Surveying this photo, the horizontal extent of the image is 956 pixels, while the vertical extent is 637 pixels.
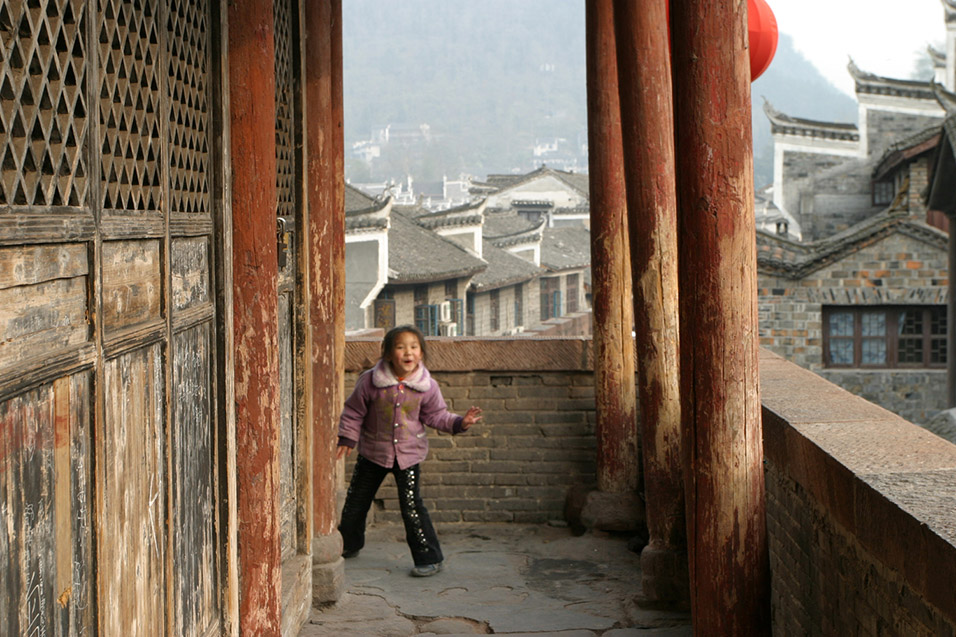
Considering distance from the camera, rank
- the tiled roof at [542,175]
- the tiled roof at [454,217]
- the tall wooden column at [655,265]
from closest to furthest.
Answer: the tall wooden column at [655,265]
the tiled roof at [454,217]
the tiled roof at [542,175]

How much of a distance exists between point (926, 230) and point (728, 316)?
20388mm

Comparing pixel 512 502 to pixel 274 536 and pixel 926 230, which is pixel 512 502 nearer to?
pixel 274 536

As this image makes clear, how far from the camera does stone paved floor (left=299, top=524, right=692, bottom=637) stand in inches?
202

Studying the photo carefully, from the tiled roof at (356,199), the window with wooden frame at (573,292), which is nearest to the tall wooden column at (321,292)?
the tiled roof at (356,199)

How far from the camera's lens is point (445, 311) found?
30141 millimetres

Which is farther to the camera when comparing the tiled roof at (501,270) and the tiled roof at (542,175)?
the tiled roof at (542,175)

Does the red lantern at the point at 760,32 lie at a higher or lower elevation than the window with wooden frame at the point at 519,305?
higher

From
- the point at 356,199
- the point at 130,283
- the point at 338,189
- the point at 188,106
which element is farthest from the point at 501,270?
the point at 130,283

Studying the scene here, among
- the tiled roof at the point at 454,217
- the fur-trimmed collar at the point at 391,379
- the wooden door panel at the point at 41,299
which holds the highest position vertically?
the tiled roof at the point at 454,217

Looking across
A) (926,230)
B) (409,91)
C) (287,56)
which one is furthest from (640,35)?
(409,91)

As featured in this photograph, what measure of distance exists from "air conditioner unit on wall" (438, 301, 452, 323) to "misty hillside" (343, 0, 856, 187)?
11345 centimetres

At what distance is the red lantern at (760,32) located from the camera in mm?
5641

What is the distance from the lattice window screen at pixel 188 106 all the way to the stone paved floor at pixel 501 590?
88.5 inches

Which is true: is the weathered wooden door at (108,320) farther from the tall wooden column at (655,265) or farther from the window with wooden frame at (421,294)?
the window with wooden frame at (421,294)
